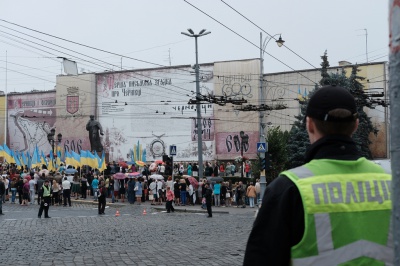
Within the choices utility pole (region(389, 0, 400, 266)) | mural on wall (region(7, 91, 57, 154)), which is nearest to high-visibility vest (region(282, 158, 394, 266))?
utility pole (region(389, 0, 400, 266))

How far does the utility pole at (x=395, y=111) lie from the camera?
180 cm

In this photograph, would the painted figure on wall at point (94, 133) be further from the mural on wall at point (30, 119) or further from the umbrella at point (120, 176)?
the umbrella at point (120, 176)

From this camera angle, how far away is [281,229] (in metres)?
2.52

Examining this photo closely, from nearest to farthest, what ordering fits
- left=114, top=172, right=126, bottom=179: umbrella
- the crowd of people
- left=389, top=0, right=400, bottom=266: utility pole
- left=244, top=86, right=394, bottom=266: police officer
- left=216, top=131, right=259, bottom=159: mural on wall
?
left=389, top=0, right=400, bottom=266: utility pole, left=244, top=86, right=394, bottom=266: police officer, the crowd of people, left=114, top=172, right=126, bottom=179: umbrella, left=216, top=131, right=259, bottom=159: mural on wall

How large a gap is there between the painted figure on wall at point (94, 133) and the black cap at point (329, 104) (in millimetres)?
57179

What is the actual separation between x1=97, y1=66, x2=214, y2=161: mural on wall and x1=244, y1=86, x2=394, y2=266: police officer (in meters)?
54.4

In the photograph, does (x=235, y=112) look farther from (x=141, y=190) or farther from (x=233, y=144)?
(x=141, y=190)

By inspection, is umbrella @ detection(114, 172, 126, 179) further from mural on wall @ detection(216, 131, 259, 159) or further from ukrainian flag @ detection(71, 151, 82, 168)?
mural on wall @ detection(216, 131, 259, 159)

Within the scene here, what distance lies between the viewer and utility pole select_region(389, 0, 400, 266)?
1.80 m

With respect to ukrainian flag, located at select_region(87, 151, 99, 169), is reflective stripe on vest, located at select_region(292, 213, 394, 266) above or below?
above

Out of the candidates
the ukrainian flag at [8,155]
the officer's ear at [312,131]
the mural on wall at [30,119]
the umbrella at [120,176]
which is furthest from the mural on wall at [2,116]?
the officer's ear at [312,131]

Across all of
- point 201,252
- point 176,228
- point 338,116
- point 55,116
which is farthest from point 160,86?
point 338,116

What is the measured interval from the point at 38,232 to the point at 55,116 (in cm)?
5039

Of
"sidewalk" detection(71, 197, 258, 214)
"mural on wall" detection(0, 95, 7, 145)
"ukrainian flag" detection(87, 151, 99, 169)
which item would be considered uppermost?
"mural on wall" detection(0, 95, 7, 145)
